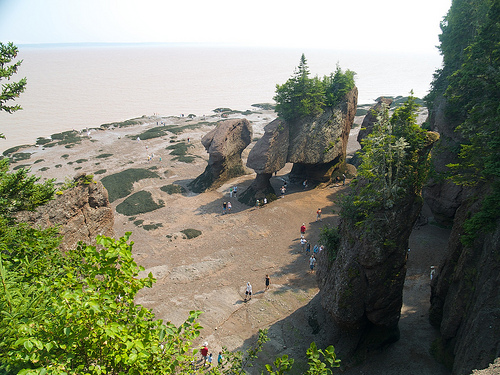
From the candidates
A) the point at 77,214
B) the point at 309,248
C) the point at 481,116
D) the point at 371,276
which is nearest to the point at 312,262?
the point at 309,248

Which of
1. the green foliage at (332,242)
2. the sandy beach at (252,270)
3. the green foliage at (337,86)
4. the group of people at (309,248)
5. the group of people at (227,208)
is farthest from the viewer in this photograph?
the green foliage at (337,86)

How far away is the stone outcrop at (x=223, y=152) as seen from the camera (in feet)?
136

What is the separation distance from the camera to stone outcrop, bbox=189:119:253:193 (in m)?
41.4

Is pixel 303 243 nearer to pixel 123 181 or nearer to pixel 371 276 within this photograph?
pixel 371 276

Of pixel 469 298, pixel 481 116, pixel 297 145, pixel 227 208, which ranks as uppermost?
pixel 481 116

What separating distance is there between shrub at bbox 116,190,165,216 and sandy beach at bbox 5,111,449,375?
0.89 meters

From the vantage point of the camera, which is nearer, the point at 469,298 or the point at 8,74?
the point at 469,298

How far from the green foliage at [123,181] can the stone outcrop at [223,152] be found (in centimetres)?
793

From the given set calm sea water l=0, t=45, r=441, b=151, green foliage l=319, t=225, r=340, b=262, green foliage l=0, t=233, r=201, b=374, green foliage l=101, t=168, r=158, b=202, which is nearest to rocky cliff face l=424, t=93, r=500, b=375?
green foliage l=319, t=225, r=340, b=262

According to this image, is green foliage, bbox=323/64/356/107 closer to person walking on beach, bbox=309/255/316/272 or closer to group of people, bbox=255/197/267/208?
group of people, bbox=255/197/267/208

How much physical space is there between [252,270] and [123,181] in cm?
2673

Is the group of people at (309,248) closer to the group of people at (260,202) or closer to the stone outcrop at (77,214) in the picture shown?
the group of people at (260,202)

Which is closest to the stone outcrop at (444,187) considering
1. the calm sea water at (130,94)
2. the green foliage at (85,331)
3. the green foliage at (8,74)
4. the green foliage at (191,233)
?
the green foliage at (191,233)

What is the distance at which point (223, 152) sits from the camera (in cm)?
4116
